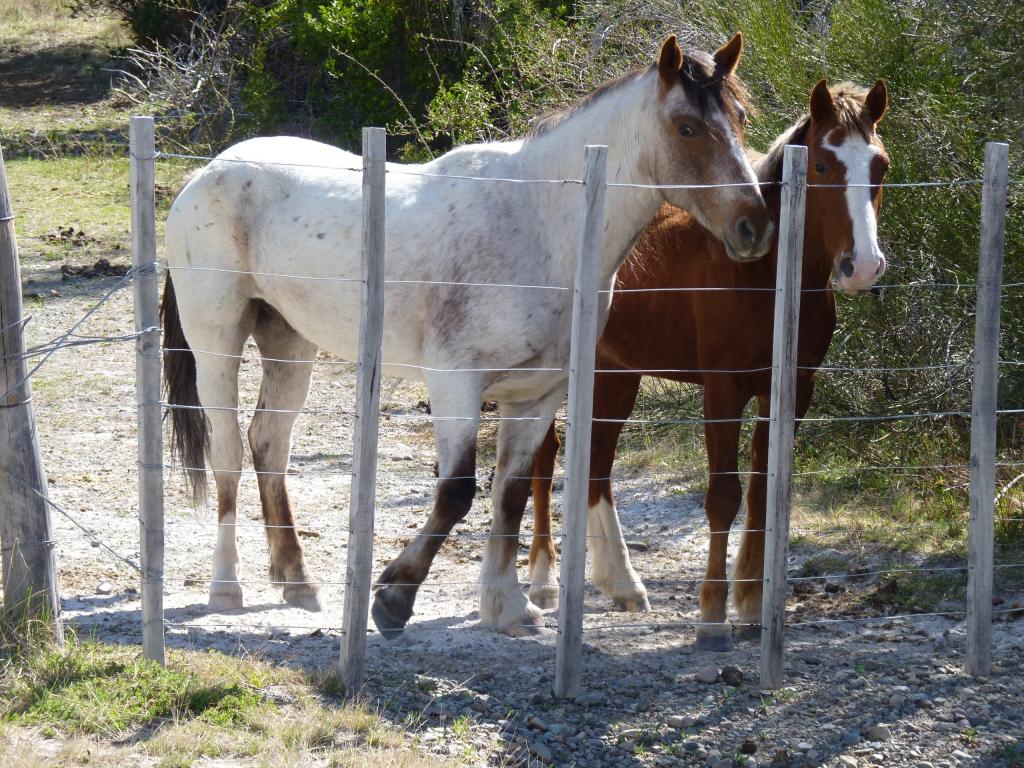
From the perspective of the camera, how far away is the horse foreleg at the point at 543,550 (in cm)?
538

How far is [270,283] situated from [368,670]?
1842 mm

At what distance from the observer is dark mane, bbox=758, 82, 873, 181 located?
450 cm

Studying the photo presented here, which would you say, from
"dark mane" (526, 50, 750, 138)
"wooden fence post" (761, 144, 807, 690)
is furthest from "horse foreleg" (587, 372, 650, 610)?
"dark mane" (526, 50, 750, 138)

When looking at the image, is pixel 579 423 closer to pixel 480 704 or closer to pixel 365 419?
pixel 365 419

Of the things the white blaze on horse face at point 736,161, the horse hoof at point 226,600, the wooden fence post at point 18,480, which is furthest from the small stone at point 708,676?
the wooden fence post at point 18,480

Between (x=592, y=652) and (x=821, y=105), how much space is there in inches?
94.7

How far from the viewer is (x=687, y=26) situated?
802cm

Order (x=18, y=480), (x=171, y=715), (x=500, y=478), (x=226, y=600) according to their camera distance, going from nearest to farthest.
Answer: (x=171, y=715), (x=18, y=480), (x=500, y=478), (x=226, y=600)

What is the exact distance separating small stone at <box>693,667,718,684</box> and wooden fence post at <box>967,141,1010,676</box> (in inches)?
38.4

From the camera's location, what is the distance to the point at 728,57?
4.30 meters

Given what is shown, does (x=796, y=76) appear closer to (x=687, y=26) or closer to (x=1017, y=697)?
(x=687, y=26)

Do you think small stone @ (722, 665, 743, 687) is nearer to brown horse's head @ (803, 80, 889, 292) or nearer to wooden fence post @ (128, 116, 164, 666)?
brown horse's head @ (803, 80, 889, 292)

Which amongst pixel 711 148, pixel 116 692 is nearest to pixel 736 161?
pixel 711 148

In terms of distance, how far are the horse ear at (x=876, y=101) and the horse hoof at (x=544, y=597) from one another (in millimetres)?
2526
